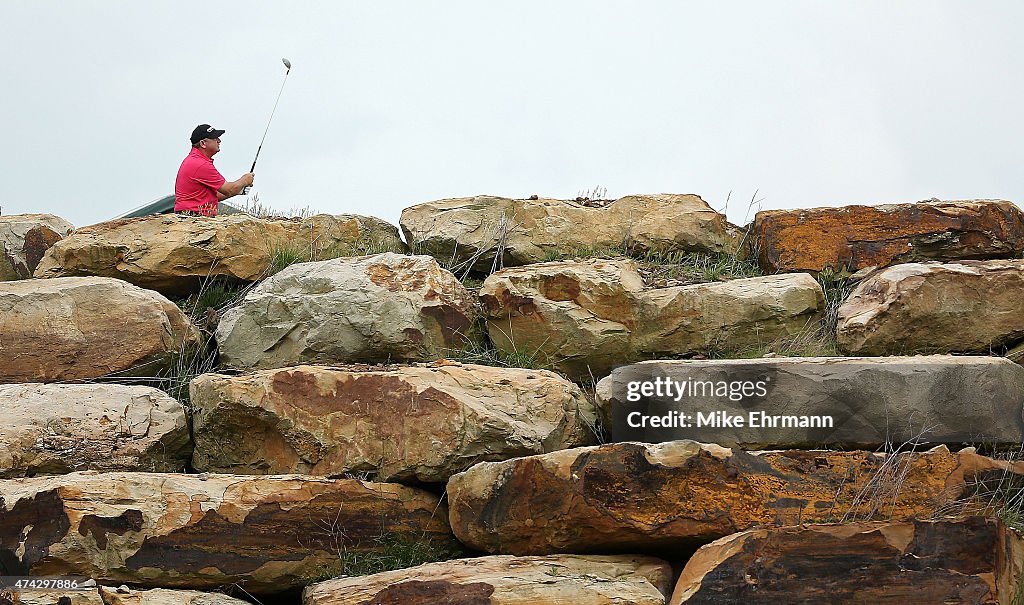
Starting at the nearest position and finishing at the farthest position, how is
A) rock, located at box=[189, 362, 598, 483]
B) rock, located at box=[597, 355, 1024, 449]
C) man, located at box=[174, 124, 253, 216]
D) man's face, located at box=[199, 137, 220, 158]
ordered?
rock, located at box=[597, 355, 1024, 449], rock, located at box=[189, 362, 598, 483], man, located at box=[174, 124, 253, 216], man's face, located at box=[199, 137, 220, 158]

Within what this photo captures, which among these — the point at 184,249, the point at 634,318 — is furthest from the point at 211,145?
the point at 634,318

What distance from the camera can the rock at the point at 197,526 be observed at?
4.37m

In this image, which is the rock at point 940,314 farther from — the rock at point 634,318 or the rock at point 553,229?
the rock at point 553,229

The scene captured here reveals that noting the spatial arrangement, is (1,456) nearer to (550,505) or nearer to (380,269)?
(380,269)

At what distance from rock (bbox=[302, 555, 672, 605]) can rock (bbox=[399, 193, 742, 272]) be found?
7.48ft

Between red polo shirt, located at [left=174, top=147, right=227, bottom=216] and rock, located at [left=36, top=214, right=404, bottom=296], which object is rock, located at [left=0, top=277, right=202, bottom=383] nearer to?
rock, located at [left=36, top=214, right=404, bottom=296]

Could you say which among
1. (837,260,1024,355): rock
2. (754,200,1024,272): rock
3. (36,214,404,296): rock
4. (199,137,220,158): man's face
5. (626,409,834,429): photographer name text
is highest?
(199,137,220,158): man's face

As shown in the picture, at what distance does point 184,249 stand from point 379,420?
199 cm

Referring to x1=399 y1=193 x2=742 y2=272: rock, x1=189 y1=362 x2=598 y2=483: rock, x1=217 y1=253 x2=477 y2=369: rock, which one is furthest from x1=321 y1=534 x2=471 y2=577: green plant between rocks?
x1=399 y1=193 x2=742 y2=272: rock

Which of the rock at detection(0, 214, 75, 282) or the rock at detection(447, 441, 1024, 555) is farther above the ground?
the rock at detection(0, 214, 75, 282)

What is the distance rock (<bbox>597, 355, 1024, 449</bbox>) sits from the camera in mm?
4598

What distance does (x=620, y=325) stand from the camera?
17.7 feet

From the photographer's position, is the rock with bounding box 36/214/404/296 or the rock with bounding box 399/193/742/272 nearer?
the rock with bounding box 36/214/404/296

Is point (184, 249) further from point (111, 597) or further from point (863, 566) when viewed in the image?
point (863, 566)
